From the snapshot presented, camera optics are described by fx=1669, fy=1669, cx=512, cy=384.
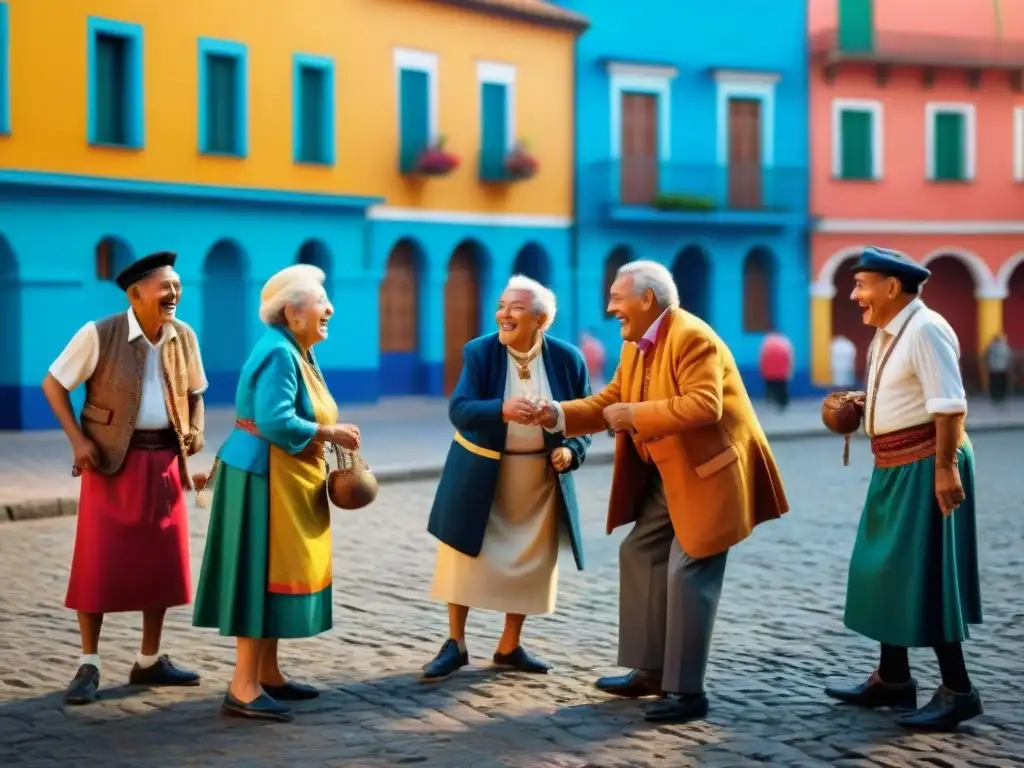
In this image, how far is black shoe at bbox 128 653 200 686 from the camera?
685cm

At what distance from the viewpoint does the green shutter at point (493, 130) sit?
2945 cm

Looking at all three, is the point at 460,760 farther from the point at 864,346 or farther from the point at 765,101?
the point at 864,346

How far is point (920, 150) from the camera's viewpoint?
34.4 m

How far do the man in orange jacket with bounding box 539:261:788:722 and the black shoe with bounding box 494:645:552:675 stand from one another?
48 cm

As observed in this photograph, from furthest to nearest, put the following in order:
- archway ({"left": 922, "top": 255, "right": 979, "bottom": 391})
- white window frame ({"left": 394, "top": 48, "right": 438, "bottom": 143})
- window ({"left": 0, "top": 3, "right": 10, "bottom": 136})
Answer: archway ({"left": 922, "top": 255, "right": 979, "bottom": 391}) → white window frame ({"left": 394, "top": 48, "right": 438, "bottom": 143}) → window ({"left": 0, "top": 3, "right": 10, "bottom": 136})

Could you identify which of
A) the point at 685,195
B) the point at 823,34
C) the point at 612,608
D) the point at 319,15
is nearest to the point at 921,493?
the point at 612,608

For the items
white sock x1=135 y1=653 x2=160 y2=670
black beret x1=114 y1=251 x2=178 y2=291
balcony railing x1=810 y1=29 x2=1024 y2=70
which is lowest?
white sock x1=135 y1=653 x2=160 y2=670

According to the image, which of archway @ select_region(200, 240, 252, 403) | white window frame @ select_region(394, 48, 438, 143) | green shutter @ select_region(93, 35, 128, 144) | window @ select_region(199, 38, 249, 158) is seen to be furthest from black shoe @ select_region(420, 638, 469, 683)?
white window frame @ select_region(394, 48, 438, 143)

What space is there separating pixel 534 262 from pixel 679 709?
25.3 m

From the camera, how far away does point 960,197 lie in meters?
34.7

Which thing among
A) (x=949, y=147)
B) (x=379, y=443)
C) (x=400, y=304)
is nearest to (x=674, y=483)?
(x=379, y=443)

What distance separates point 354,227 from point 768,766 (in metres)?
22.6

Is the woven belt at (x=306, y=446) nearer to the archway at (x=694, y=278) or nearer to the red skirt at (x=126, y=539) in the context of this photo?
the red skirt at (x=126, y=539)

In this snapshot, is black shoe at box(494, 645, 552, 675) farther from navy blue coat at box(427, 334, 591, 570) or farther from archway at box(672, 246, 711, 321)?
archway at box(672, 246, 711, 321)
